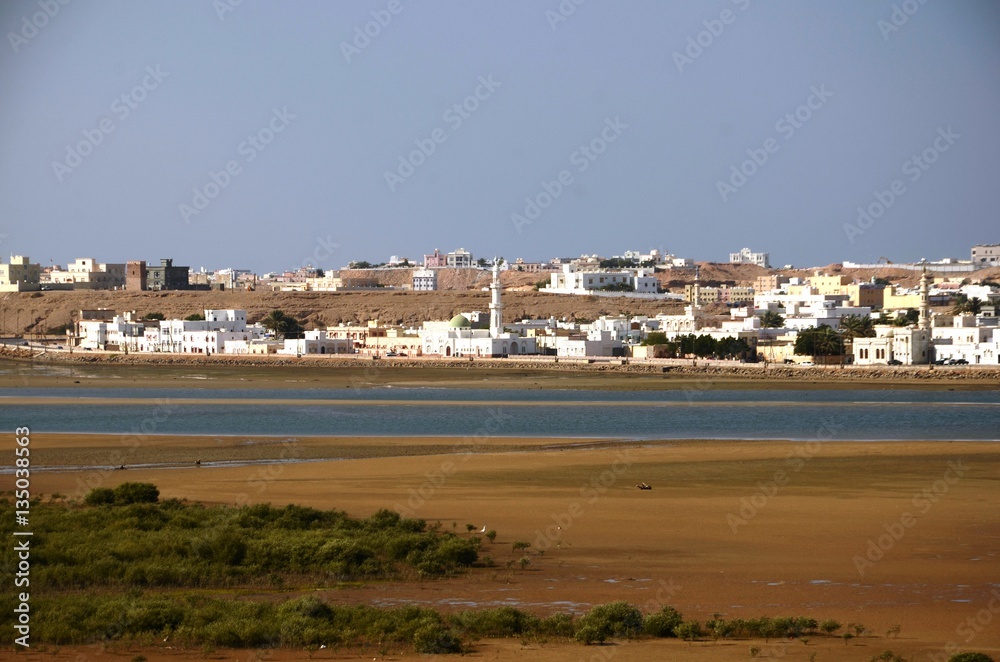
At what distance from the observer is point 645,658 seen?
1284 cm

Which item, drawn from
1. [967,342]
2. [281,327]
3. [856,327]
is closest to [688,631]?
[967,342]

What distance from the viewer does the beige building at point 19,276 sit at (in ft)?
529

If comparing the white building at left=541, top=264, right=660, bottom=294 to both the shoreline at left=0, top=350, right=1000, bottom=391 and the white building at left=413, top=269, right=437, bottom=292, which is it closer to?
the white building at left=413, top=269, right=437, bottom=292

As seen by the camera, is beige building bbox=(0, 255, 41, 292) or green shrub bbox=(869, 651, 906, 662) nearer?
green shrub bbox=(869, 651, 906, 662)

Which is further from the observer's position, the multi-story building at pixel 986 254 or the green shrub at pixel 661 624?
the multi-story building at pixel 986 254

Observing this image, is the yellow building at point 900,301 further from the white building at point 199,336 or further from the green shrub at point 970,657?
the green shrub at point 970,657

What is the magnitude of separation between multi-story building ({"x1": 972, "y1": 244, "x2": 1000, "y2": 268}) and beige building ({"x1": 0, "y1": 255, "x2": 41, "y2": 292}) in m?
123

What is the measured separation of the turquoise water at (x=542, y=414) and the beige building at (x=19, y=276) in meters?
110

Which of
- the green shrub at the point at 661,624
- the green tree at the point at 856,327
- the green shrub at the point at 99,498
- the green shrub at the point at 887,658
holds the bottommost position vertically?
the green shrub at the point at 887,658

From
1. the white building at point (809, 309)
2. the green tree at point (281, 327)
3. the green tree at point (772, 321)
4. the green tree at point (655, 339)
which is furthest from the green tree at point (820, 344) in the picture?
the green tree at point (281, 327)

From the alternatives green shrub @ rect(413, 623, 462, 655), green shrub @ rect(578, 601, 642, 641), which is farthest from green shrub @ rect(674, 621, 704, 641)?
green shrub @ rect(413, 623, 462, 655)

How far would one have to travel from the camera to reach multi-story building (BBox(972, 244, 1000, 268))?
177625mm

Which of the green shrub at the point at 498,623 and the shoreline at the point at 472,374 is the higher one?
the shoreline at the point at 472,374

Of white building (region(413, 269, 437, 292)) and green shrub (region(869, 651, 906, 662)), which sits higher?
white building (region(413, 269, 437, 292))
